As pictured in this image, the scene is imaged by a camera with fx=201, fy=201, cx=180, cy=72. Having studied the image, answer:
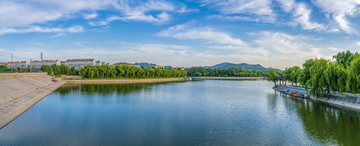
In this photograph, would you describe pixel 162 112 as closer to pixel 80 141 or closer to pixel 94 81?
pixel 80 141

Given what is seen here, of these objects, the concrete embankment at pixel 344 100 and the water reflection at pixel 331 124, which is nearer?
the water reflection at pixel 331 124

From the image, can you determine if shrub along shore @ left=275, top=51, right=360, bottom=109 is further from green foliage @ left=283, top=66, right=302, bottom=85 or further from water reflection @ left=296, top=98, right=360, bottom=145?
green foliage @ left=283, top=66, right=302, bottom=85

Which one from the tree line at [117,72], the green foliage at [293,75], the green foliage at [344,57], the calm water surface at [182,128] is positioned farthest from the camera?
the tree line at [117,72]

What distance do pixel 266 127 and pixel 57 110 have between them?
62.3ft

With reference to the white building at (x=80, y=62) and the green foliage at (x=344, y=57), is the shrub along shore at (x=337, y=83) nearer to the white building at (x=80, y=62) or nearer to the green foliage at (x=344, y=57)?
the green foliage at (x=344, y=57)

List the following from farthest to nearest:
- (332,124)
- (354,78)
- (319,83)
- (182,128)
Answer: (319,83) < (354,78) < (332,124) < (182,128)

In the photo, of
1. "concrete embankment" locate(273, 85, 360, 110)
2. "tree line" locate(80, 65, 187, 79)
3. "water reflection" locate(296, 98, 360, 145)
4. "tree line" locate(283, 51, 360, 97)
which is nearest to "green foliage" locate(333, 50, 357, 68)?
"tree line" locate(283, 51, 360, 97)

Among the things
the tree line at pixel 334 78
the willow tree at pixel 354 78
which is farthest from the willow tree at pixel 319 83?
the willow tree at pixel 354 78

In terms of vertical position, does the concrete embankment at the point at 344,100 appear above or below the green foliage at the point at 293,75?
below

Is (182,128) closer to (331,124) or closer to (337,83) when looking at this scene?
(331,124)

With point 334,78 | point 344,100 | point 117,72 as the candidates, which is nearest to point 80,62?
point 117,72

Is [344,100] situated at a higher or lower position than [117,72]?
lower

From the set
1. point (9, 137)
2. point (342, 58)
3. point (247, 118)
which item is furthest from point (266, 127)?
point (342, 58)

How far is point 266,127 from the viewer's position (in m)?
14.4
